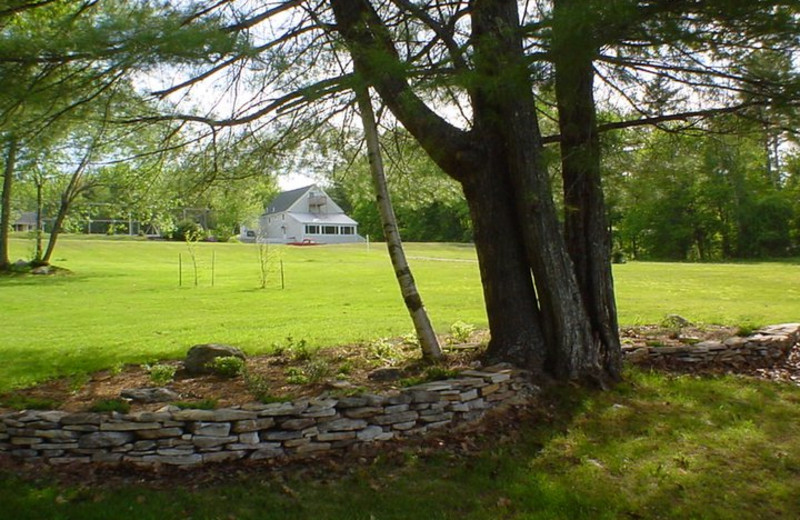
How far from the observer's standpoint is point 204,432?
11.4 ft

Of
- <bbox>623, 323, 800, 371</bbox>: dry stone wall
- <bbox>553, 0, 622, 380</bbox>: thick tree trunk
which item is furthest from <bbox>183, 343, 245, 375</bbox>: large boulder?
<bbox>623, 323, 800, 371</bbox>: dry stone wall

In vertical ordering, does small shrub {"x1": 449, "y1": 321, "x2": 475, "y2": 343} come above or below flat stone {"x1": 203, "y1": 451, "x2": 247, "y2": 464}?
above

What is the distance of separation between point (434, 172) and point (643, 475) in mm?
4292

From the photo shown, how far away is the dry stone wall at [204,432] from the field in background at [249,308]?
5.77 feet

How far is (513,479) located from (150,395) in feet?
9.10

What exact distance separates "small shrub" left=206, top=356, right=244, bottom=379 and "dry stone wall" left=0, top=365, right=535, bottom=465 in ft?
4.06

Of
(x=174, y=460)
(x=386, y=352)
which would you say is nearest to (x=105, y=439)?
A: (x=174, y=460)

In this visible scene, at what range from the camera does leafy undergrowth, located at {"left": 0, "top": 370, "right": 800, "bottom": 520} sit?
2.93 m

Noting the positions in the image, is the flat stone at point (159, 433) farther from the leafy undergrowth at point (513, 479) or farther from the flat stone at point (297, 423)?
the flat stone at point (297, 423)

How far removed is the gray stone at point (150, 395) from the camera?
13.3ft

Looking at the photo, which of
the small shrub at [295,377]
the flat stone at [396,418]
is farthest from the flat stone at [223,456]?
the small shrub at [295,377]

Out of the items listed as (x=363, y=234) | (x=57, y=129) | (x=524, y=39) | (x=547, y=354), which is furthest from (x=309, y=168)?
(x=363, y=234)

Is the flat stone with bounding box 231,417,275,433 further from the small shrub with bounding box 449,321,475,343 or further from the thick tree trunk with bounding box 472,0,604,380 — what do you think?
the small shrub with bounding box 449,321,475,343

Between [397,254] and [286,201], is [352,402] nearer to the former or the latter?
[397,254]
